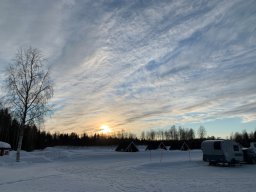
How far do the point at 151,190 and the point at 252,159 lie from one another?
24932 millimetres

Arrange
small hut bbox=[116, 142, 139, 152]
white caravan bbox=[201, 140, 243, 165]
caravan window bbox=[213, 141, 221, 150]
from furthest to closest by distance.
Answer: small hut bbox=[116, 142, 139, 152]
caravan window bbox=[213, 141, 221, 150]
white caravan bbox=[201, 140, 243, 165]

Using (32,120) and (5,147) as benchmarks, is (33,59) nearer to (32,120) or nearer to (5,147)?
(32,120)

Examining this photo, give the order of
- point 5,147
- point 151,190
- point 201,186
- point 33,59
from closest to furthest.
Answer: point 151,190
point 201,186
point 33,59
point 5,147

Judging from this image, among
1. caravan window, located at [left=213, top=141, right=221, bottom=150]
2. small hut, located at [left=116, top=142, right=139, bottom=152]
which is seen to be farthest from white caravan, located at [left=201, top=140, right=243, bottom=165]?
small hut, located at [left=116, top=142, right=139, bottom=152]

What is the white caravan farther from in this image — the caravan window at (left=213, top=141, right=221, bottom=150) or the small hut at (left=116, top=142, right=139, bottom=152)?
the small hut at (left=116, top=142, right=139, bottom=152)

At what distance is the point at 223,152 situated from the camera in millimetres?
33562

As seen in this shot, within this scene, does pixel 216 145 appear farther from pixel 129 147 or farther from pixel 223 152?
pixel 129 147

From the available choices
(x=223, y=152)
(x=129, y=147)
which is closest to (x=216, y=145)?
(x=223, y=152)

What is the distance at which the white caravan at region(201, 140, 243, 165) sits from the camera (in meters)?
33.5

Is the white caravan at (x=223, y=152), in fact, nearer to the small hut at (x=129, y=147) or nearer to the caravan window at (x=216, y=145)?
the caravan window at (x=216, y=145)

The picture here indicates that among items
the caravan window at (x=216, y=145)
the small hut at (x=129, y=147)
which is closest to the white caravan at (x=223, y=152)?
the caravan window at (x=216, y=145)

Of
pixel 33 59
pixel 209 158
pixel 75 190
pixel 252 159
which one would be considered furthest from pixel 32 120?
pixel 252 159

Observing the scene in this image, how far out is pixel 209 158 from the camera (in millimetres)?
34781

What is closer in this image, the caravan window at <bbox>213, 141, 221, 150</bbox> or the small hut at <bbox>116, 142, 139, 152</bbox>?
the caravan window at <bbox>213, 141, 221, 150</bbox>
